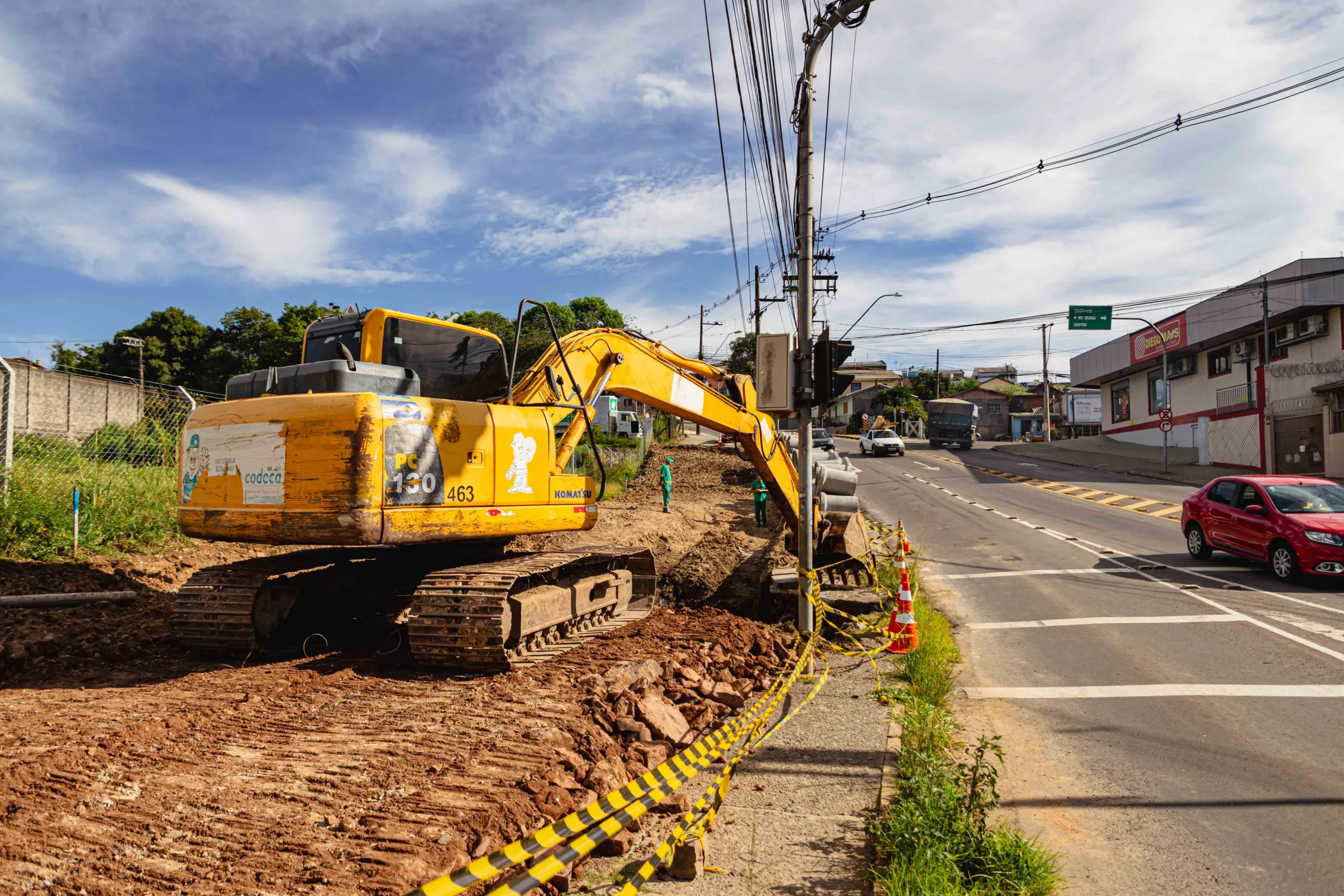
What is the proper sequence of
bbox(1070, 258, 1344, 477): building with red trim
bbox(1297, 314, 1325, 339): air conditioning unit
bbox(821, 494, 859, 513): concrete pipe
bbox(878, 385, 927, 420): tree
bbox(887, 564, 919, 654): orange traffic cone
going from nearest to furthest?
1. bbox(887, 564, 919, 654): orange traffic cone
2. bbox(821, 494, 859, 513): concrete pipe
3. bbox(1070, 258, 1344, 477): building with red trim
4. bbox(1297, 314, 1325, 339): air conditioning unit
5. bbox(878, 385, 927, 420): tree

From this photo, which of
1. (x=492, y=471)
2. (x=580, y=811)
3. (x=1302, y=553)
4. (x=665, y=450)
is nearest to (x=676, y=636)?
(x=492, y=471)

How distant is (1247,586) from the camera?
1135 centimetres

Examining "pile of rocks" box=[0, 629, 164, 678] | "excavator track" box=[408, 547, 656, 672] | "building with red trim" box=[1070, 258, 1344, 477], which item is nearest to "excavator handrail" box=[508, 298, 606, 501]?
"excavator track" box=[408, 547, 656, 672]

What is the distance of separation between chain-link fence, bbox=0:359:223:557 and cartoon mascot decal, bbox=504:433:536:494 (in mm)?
5103

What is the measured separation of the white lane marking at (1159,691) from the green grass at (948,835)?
5.55 feet

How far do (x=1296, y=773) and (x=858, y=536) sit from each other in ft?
18.7

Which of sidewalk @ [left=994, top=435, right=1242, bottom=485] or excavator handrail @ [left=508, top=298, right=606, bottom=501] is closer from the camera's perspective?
excavator handrail @ [left=508, top=298, right=606, bottom=501]

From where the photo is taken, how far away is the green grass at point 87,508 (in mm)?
9914

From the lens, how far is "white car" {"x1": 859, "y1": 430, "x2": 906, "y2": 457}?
45.5 meters

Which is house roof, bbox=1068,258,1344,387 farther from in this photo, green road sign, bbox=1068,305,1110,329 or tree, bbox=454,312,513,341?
tree, bbox=454,312,513,341

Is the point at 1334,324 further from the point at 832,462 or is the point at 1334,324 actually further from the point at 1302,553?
the point at 832,462

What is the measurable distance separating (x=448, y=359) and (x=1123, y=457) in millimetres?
42691

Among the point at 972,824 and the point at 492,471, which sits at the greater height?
the point at 492,471

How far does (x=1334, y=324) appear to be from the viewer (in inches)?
1176
